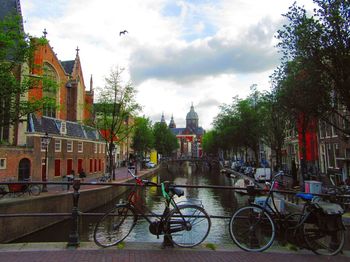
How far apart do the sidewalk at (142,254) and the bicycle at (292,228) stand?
19 cm

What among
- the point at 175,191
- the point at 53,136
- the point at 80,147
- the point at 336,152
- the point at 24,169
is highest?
the point at 53,136

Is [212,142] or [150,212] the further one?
[212,142]

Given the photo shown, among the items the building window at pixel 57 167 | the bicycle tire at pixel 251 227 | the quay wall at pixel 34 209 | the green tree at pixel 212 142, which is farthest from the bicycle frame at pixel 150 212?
the green tree at pixel 212 142

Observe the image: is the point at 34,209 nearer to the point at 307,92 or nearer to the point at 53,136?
the point at 307,92

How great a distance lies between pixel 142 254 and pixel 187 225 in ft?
3.57

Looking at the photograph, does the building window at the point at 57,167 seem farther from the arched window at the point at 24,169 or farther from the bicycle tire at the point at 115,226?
the bicycle tire at the point at 115,226

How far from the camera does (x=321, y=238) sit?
6.11 meters

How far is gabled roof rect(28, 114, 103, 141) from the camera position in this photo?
110 ft

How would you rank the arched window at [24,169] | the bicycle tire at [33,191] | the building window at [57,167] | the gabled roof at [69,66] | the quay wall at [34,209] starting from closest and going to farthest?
1. the quay wall at [34,209]
2. the bicycle tire at [33,191]
3. the arched window at [24,169]
4. the building window at [57,167]
5. the gabled roof at [69,66]


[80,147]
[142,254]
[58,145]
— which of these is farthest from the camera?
[80,147]

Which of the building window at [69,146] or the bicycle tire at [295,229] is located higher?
the building window at [69,146]

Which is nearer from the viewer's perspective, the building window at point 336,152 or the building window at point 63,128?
the building window at point 336,152

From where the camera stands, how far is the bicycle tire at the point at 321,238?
5891 mm

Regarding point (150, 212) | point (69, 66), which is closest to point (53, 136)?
point (69, 66)
